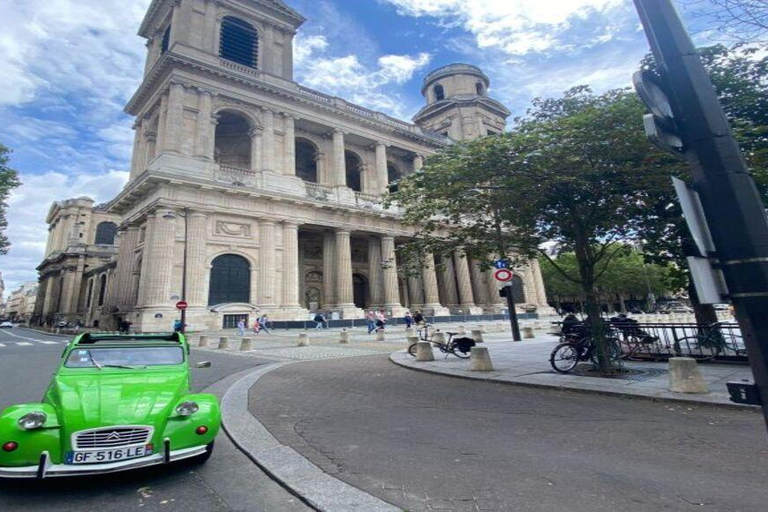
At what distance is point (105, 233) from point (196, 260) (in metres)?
49.9

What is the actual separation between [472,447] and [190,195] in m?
25.0

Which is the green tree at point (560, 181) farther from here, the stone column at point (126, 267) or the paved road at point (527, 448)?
the stone column at point (126, 267)

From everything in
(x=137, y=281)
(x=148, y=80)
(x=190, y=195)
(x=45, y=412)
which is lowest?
(x=45, y=412)

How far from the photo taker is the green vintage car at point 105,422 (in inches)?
133

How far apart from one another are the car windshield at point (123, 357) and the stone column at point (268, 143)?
83.7ft

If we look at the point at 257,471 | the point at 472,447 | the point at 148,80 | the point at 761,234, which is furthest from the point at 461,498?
the point at 148,80

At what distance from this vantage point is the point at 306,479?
3.71 m

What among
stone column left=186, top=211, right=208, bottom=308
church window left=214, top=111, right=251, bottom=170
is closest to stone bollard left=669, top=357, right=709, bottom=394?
stone column left=186, top=211, right=208, bottom=308

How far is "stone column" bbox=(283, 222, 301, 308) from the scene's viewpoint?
27.5m

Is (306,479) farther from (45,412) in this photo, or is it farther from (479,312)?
(479,312)

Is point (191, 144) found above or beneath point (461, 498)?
above

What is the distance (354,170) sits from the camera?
41.4m

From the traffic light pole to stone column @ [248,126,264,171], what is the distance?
28.7m

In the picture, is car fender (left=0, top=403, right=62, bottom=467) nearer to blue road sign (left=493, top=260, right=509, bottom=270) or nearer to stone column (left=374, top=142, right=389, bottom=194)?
blue road sign (left=493, top=260, right=509, bottom=270)
